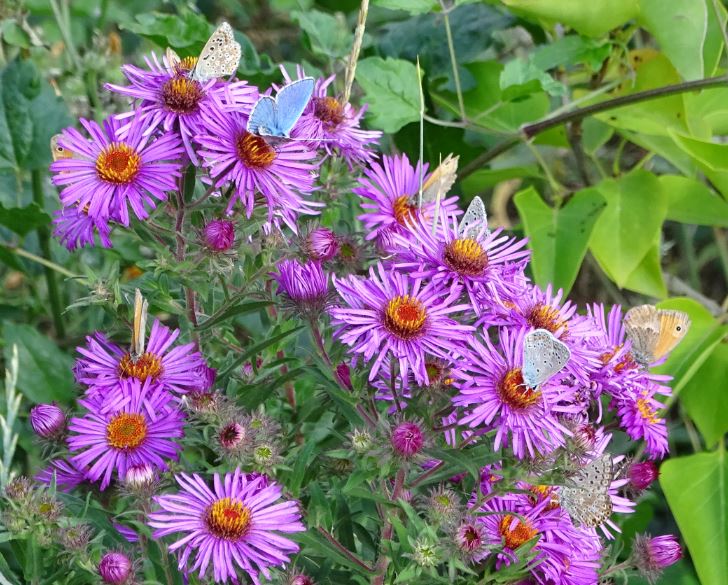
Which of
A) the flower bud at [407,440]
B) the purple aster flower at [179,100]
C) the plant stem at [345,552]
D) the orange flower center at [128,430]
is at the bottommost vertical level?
the plant stem at [345,552]

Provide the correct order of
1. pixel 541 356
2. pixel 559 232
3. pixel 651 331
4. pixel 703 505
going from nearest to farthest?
pixel 541 356, pixel 651 331, pixel 703 505, pixel 559 232

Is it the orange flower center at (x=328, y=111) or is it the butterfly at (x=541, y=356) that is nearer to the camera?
the butterfly at (x=541, y=356)

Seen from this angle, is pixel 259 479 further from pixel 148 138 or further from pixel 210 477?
pixel 148 138

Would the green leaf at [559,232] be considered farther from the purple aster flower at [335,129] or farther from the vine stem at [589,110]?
the purple aster flower at [335,129]

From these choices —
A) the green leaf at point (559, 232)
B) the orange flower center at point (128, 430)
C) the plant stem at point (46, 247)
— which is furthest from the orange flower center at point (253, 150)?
the plant stem at point (46, 247)

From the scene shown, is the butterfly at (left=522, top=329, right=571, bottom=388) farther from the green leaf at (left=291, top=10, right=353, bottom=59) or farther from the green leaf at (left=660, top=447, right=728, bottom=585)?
the green leaf at (left=291, top=10, right=353, bottom=59)

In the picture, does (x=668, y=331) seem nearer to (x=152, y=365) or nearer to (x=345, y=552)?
(x=345, y=552)

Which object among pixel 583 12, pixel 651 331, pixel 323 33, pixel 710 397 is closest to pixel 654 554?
pixel 651 331
